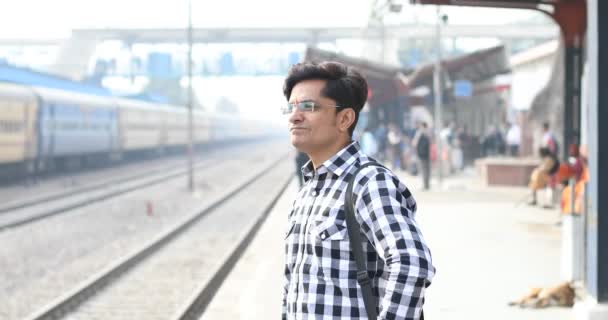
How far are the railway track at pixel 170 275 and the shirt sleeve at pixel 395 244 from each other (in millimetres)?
5499

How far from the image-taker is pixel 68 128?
30.6 meters

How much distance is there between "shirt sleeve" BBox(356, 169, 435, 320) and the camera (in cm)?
265

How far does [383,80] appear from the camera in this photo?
28.7 m

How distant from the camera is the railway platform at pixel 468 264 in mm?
8211

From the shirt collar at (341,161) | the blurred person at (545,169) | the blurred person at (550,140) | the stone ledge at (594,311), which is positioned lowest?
the stone ledge at (594,311)

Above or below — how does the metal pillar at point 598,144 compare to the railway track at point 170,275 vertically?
above

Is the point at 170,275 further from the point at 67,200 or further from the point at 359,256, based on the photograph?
the point at 67,200

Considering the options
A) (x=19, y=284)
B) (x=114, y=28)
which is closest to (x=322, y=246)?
(x=19, y=284)

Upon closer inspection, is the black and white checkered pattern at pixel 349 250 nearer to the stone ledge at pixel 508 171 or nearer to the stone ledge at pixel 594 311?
the stone ledge at pixel 594 311

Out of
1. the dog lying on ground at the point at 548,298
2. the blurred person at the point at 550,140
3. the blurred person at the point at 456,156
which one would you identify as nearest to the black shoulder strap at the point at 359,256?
the dog lying on ground at the point at 548,298

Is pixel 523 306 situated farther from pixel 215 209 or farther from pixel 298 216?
pixel 215 209

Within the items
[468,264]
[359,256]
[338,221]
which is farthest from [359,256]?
[468,264]

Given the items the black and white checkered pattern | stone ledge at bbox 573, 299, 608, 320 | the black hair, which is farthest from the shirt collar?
stone ledge at bbox 573, 299, 608, 320
